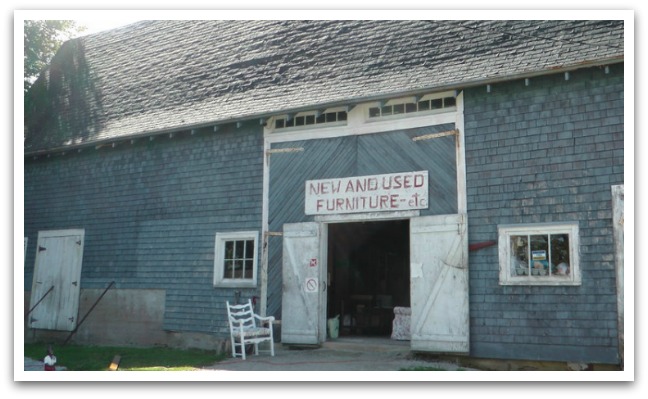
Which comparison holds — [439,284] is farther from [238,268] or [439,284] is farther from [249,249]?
[238,268]

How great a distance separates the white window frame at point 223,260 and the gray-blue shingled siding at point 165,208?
10 centimetres

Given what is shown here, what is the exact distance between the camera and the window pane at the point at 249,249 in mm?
12258

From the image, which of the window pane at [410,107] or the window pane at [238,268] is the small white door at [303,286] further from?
the window pane at [410,107]

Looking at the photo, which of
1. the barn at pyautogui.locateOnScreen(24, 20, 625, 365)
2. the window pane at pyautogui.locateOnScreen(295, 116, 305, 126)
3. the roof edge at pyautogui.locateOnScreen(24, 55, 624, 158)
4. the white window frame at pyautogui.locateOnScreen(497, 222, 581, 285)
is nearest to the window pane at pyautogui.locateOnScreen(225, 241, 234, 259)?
the barn at pyautogui.locateOnScreen(24, 20, 625, 365)

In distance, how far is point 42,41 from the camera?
1686 cm

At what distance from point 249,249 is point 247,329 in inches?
64.2

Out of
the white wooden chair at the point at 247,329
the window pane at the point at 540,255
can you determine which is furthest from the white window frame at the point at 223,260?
the window pane at the point at 540,255

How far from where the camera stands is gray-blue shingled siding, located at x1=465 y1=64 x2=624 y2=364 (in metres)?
9.27

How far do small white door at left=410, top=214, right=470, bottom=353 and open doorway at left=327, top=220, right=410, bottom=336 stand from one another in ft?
10.8

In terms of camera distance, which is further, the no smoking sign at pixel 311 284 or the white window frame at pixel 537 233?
the no smoking sign at pixel 311 284

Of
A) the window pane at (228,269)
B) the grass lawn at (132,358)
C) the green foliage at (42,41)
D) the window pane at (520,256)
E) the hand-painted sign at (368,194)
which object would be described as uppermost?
the green foliage at (42,41)

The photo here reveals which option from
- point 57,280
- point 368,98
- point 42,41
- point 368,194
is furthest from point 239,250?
point 42,41
